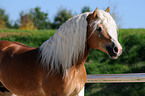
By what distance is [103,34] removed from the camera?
1827mm

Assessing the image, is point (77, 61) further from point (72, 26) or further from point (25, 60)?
point (25, 60)

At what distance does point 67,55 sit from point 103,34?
17.9 inches

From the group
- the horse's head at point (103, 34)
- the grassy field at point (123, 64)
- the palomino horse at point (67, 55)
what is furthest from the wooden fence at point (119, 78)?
the grassy field at point (123, 64)

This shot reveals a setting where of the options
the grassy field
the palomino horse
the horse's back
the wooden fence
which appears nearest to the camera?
the palomino horse

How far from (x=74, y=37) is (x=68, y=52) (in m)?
0.18

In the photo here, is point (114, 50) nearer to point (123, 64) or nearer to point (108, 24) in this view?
point (108, 24)

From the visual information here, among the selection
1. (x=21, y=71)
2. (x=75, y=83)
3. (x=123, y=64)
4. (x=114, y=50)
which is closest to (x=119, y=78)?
(x=75, y=83)

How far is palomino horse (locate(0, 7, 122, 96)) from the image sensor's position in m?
1.86

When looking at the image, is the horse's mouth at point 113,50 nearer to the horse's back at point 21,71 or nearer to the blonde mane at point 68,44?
the blonde mane at point 68,44

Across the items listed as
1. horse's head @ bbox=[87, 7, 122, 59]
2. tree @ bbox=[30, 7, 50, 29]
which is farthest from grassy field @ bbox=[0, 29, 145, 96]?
tree @ bbox=[30, 7, 50, 29]

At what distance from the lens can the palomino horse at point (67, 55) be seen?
1.86 meters

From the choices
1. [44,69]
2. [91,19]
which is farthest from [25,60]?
[91,19]

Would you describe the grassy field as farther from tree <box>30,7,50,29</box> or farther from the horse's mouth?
tree <box>30,7,50,29</box>

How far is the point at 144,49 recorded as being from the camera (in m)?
6.03
